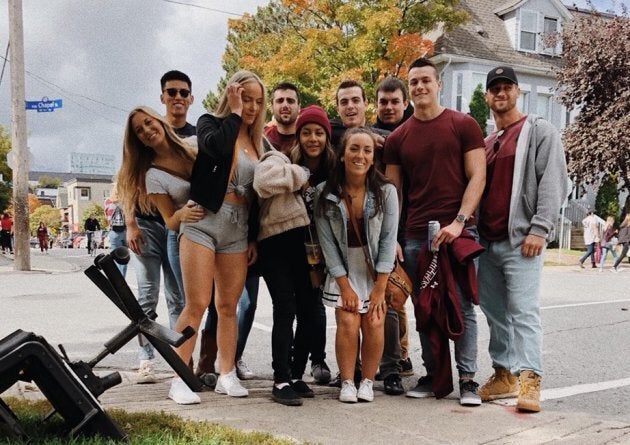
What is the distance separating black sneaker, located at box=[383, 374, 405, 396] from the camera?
405 centimetres

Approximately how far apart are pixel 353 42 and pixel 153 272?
1653cm

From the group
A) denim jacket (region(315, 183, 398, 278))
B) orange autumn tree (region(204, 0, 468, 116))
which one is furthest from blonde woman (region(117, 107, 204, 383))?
orange autumn tree (region(204, 0, 468, 116))

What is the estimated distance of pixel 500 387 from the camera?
13.1 ft

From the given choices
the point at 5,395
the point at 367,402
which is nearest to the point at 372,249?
the point at 367,402

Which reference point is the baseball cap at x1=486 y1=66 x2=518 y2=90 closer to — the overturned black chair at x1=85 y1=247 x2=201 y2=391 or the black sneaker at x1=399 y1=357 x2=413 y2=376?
the black sneaker at x1=399 y1=357 x2=413 y2=376

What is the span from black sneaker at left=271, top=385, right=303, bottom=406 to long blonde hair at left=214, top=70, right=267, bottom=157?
5.03 feet

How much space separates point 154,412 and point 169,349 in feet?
3.41

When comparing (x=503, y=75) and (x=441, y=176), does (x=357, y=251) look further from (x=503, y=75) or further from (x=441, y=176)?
(x=503, y=75)

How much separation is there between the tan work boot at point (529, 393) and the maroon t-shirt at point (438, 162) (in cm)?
108

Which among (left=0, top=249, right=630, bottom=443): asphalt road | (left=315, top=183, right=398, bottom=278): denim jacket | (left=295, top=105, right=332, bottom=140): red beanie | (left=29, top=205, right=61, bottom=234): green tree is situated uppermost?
(left=295, top=105, right=332, bottom=140): red beanie

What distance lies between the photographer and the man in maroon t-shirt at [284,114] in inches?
179

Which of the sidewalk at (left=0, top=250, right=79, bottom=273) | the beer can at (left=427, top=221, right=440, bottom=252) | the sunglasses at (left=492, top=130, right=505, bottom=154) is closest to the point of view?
the beer can at (left=427, top=221, right=440, bottom=252)

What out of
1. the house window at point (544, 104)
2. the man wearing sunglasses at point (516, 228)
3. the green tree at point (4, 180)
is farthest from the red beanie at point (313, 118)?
the green tree at point (4, 180)

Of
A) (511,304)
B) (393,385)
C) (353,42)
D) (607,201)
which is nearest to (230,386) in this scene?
(393,385)
